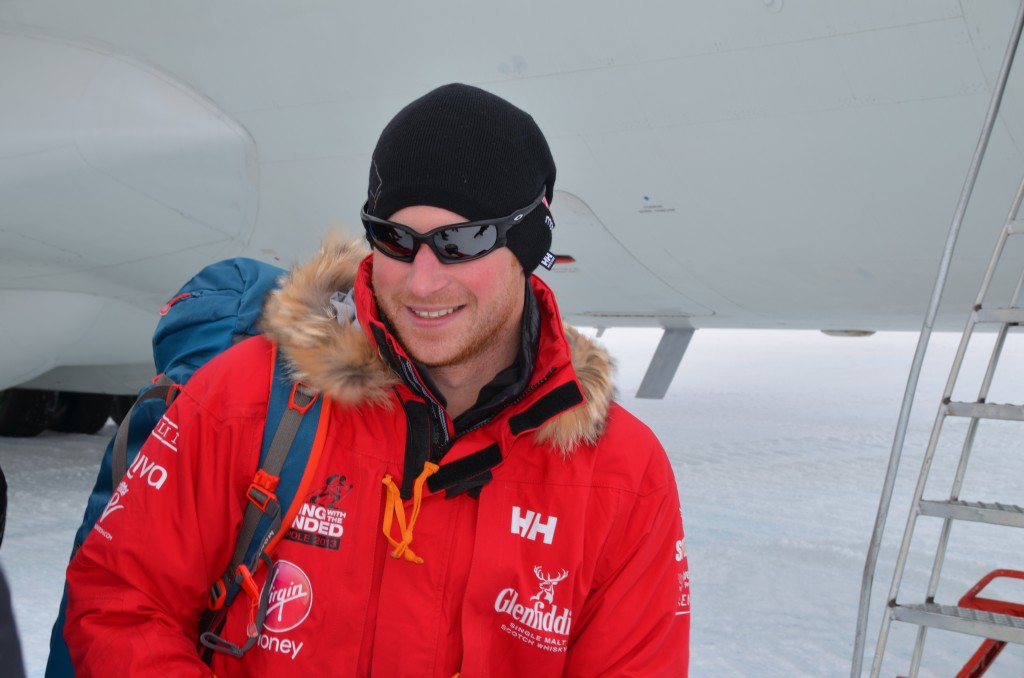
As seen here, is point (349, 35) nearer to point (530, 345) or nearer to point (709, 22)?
point (709, 22)

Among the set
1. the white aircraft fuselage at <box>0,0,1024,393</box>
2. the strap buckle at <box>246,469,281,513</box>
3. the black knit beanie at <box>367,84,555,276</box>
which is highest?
the white aircraft fuselage at <box>0,0,1024,393</box>

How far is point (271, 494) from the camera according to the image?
1329 millimetres

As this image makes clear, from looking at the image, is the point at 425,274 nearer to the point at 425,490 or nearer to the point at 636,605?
the point at 425,490

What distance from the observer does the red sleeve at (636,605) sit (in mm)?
1443

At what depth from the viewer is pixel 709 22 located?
302cm

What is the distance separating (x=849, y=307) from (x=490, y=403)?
327 centimetres

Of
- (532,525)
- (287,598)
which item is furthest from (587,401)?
(287,598)

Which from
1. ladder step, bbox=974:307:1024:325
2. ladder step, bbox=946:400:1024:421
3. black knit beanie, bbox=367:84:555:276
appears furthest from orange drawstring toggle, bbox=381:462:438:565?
ladder step, bbox=974:307:1024:325

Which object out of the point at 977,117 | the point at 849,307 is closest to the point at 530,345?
the point at 977,117

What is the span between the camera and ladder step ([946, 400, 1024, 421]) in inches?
85.0

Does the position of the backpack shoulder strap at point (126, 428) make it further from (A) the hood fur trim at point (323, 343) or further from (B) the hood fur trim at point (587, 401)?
(B) the hood fur trim at point (587, 401)

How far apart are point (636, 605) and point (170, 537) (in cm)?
72

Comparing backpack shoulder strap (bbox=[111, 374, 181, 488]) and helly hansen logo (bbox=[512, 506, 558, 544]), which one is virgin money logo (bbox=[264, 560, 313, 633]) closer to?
helly hansen logo (bbox=[512, 506, 558, 544])

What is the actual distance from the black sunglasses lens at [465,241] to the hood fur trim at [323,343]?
20 cm
